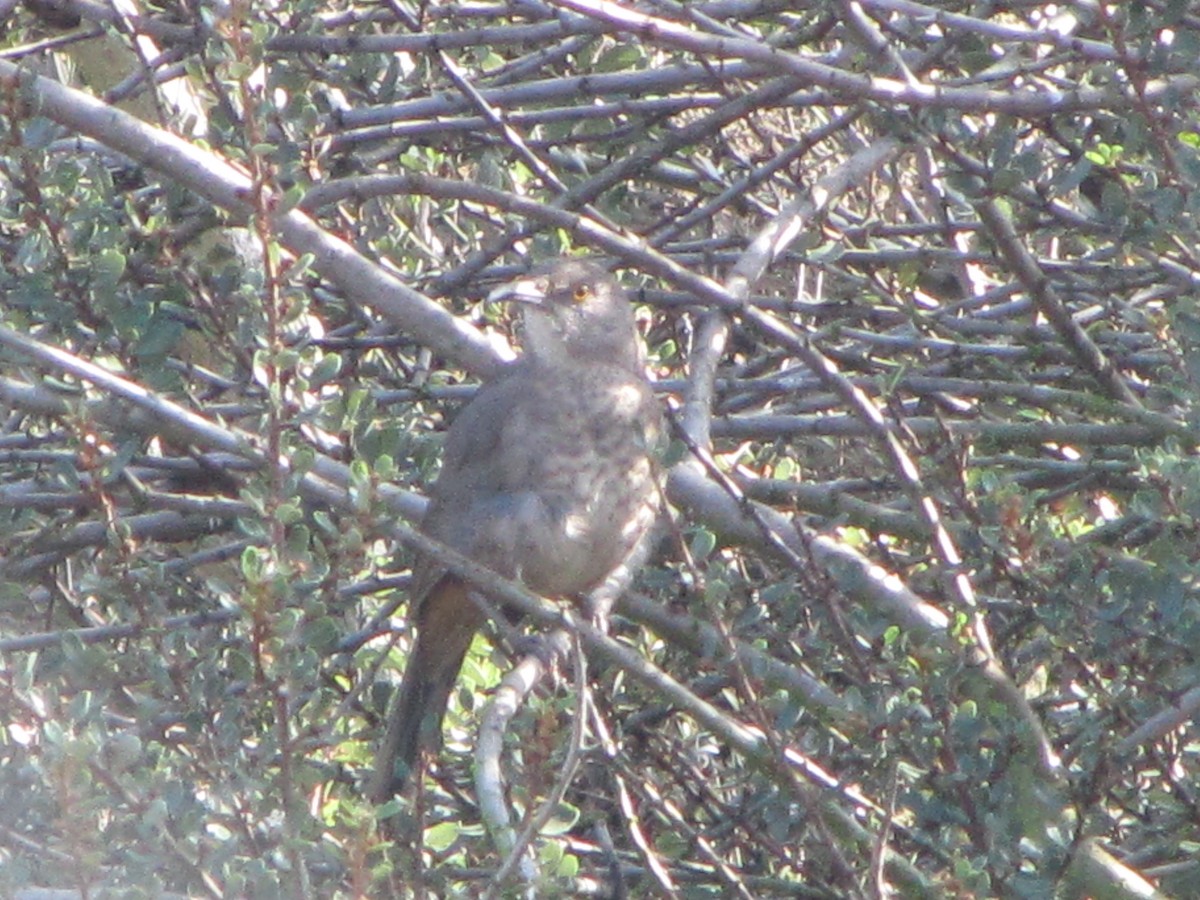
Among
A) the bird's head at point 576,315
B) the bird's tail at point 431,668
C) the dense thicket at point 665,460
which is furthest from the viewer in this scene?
the bird's head at point 576,315

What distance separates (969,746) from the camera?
3.31 m

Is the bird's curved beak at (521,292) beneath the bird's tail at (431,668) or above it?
above

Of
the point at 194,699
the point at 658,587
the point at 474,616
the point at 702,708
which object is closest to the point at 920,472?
the point at 702,708

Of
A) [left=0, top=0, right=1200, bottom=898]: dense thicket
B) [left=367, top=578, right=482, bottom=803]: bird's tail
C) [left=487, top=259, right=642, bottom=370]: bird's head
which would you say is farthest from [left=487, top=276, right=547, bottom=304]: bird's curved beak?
[left=367, top=578, right=482, bottom=803]: bird's tail

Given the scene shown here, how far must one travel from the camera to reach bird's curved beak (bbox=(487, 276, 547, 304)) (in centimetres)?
516

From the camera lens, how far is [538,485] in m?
5.24

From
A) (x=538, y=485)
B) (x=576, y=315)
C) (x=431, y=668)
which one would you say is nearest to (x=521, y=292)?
(x=576, y=315)

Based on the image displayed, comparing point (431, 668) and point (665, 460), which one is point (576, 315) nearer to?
point (431, 668)

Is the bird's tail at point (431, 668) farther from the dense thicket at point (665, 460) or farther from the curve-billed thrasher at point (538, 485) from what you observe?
the dense thicket at point (665, 460)

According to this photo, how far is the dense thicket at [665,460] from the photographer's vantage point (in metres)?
3.17

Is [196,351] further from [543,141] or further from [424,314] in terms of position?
[424,314]

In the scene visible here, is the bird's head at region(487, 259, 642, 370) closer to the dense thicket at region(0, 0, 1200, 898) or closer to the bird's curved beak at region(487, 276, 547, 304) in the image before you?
the bird's curved beak at region(487, 276, 547, 304)

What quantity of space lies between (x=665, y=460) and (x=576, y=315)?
2011mm

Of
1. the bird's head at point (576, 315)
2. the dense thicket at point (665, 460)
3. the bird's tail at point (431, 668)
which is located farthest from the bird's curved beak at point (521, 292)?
the bird's tail at point (431, 668)
